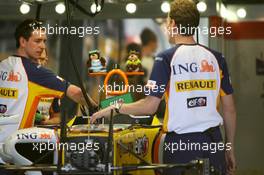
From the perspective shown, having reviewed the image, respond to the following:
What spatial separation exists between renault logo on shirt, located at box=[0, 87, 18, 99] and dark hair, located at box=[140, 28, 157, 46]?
260cm

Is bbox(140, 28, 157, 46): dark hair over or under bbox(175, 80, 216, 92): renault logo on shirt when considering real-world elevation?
over

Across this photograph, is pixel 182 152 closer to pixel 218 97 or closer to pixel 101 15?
pixel 218 97

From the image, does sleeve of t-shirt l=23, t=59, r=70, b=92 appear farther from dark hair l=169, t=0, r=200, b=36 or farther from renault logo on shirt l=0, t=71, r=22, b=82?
→ dark hair l=169, t=0, r=200, b=36

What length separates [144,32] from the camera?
23.7 ft

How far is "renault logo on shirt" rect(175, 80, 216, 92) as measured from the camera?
13.6 ft

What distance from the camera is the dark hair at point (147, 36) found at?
715cm

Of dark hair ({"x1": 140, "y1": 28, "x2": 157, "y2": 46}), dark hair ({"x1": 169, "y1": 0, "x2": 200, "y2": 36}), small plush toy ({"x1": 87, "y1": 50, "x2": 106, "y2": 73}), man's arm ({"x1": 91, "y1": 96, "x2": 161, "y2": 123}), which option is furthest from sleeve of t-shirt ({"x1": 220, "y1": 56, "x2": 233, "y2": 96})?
dark hair ({"x1": 140, "y1": 28, "x2": 157, "y2": 46})

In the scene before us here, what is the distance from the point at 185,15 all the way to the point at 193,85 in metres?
0.40

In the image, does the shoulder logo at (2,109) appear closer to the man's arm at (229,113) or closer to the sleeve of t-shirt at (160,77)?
the sleeve of t-shirt at (160,77)

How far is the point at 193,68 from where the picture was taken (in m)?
4.16

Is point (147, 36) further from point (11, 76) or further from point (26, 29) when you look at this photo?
point (11, 76)

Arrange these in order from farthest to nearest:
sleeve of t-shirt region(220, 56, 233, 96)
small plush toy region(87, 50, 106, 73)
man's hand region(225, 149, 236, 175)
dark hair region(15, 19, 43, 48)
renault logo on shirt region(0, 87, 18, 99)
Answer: dark hair region(15, 19, 43, 48) < small plush toy region(87, 50, 106, 73) < renault logo on shirt region(0, 87, 18, 99) < man's hand region(225, 149, 236, 175) < sleeve of t-shirt region(220, 56, 233, 96)

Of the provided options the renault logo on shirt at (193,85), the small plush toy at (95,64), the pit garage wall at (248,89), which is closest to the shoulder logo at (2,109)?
the small plush toy at (95,64)

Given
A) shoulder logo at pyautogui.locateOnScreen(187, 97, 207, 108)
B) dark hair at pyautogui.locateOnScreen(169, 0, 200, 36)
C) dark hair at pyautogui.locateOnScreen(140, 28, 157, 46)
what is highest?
dark hair at pyautogui.locateOnScreen(140, 28, 157, 46)
